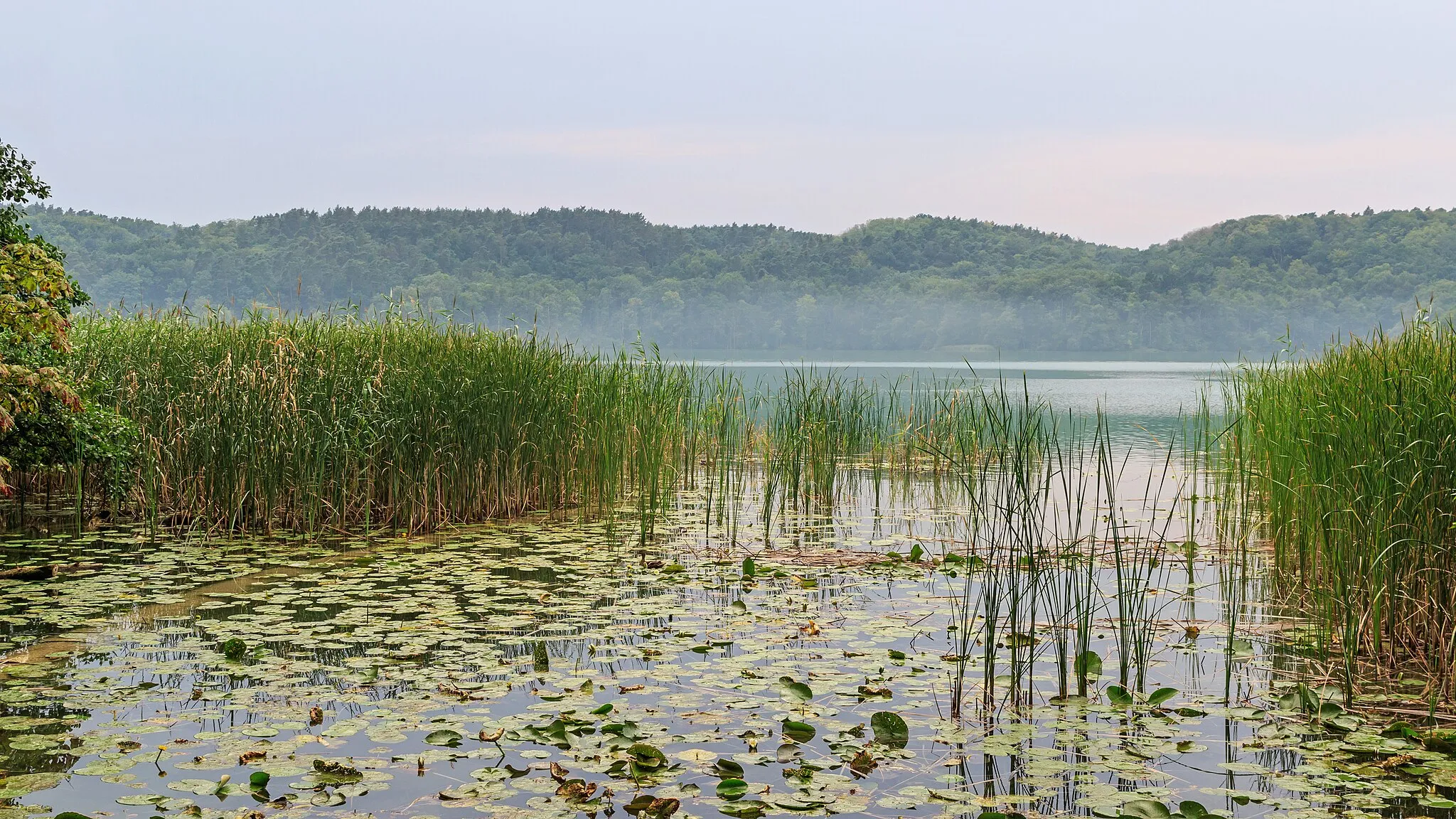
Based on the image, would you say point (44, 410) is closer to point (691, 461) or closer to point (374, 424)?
point (374, 424)

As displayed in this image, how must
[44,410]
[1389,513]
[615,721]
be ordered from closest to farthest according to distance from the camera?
[615,721] < [1389,513] < [44,410]

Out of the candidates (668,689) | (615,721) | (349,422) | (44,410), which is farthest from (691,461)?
(615,721)

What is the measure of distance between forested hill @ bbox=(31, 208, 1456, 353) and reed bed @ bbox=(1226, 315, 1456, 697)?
40574 millimetres

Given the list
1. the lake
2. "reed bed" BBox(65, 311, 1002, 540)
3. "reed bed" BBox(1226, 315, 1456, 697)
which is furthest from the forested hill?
"reed bed" BBox(1226, 315, 1456, 697)

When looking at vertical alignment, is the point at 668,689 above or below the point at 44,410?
below

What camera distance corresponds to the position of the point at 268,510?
7680 millimetres

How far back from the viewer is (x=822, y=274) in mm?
57875

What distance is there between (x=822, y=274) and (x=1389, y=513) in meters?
53.8

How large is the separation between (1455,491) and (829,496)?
219 inches

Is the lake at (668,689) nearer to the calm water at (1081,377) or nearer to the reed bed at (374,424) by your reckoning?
the reed bed at (374,424)

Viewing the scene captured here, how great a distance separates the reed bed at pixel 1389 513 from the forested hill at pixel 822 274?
133ft

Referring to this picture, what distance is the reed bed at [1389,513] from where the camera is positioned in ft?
15.1

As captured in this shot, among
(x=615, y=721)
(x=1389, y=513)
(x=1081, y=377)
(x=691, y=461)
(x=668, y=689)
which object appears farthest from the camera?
(x=1081, y=377)

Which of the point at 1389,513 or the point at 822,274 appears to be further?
the point at 822,274
